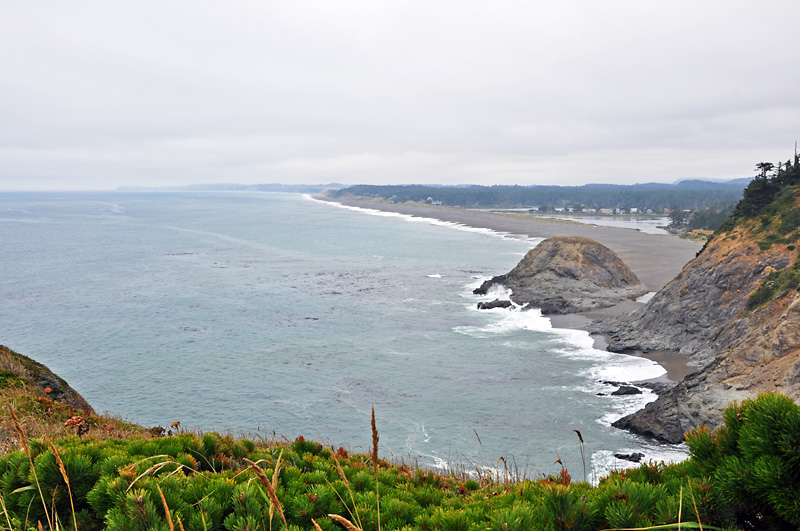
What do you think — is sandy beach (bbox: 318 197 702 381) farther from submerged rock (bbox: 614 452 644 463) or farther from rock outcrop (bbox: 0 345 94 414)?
rock outcrop (bbox: 0 345 94 414)

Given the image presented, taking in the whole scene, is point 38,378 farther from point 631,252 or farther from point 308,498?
point 631,252

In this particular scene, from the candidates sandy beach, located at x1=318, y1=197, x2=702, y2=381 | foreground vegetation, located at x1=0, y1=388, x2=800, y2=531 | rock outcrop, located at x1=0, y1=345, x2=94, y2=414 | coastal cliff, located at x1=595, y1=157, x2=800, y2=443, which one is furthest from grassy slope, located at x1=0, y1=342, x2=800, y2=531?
sandy beach, located at x1=318, y1=197, x2=702, y2=381

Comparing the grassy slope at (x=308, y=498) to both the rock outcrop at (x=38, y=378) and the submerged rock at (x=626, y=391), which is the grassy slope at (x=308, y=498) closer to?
the rock outcrop at (x=38, y=378)

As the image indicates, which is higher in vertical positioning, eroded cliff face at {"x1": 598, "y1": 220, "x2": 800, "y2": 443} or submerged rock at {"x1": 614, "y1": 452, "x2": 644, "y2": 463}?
eroded cliff face at {"x1": 598, "y1": 220, "x2": 800, "y2": 443}

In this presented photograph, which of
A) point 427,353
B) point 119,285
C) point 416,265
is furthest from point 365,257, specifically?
point 427,353

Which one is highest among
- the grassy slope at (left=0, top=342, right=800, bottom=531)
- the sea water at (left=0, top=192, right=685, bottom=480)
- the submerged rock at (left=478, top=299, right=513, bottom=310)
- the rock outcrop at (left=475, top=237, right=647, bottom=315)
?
the grassy slope at (left=0, top=342, right=800, bottom=531)

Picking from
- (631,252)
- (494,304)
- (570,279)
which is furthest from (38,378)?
(631,252)

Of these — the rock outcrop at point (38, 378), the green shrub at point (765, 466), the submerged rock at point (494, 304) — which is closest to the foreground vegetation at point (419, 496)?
the green shrub at point (765, 466)
